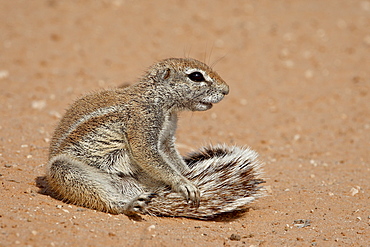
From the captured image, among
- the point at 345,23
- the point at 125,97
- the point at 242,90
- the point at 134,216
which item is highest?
the point at 345,23

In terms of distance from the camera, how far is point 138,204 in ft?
15.8

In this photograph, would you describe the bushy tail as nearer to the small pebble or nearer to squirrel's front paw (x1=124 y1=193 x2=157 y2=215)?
squirrel's front paw (x1=124 y1=193 x2=157 y2=215)

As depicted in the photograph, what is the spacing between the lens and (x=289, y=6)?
1480cm

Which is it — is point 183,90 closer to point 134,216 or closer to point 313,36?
point 134,216

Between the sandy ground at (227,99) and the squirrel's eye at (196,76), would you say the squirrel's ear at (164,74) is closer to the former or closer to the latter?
the squirrel's eye at (196,76)

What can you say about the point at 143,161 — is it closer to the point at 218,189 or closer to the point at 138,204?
the point at 138,204

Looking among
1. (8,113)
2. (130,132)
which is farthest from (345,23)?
(130,132)

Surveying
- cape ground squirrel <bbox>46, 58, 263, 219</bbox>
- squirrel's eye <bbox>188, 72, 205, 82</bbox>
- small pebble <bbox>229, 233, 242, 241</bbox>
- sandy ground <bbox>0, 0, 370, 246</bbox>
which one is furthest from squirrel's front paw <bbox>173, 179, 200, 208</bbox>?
squirrel's eye <bbox>188, 72, 205, 82</bbox>

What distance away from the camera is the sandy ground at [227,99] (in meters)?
4.69

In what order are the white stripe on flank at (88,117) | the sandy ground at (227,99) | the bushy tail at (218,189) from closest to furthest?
the sandy ground at (227,99)
the bushy tail at (218,189)
the white stripe on flank at (88,117)

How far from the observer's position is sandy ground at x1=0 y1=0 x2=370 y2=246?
4688 mm

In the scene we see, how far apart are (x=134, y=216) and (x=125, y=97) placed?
1272 millimetres

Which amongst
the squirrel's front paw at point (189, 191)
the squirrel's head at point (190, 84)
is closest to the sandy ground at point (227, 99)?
the squirrel's front paw at point (189, 191)

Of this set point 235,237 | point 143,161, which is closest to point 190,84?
Answer: point 143,161
